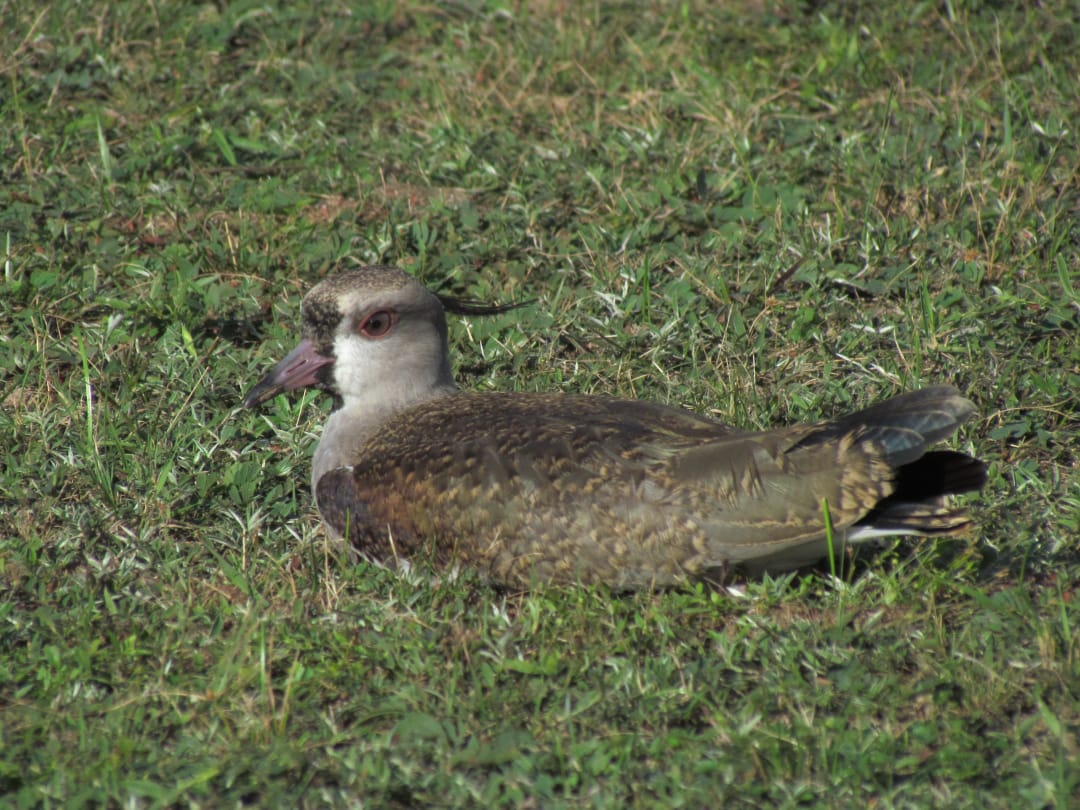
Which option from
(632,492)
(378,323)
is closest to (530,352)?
(378,323)

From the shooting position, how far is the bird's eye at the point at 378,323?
5.44 metres

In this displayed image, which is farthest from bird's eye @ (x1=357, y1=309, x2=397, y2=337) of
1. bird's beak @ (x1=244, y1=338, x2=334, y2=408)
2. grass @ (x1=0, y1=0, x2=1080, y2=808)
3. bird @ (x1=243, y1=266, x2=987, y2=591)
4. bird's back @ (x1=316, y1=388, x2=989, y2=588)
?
bird's back @ (x1=316, y1=388, x2=989, y2=588)

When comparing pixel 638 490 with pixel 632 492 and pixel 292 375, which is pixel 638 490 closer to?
pixel 632 492

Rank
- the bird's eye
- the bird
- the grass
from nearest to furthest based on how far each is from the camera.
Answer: the grass → the bird → the bird's eye

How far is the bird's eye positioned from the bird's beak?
17cm

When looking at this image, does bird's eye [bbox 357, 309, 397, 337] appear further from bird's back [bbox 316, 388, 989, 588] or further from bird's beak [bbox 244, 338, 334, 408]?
bird's back [bbox 316, 388, 989, 588]

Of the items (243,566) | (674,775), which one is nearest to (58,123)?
(243,566)

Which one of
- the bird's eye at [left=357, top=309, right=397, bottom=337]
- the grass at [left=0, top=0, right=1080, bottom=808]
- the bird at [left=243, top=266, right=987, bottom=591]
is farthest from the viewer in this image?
the bird's eye at [left=357, top=309, right=397, bottom=337]

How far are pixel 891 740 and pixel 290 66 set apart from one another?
5521mm

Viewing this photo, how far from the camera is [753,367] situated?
6.03 meters

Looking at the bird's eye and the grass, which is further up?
the bird's eye

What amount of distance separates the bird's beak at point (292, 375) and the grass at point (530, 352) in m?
0.30

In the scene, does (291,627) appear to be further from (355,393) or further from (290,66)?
(290,66)

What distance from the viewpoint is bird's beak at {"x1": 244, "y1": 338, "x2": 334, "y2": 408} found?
545cm
